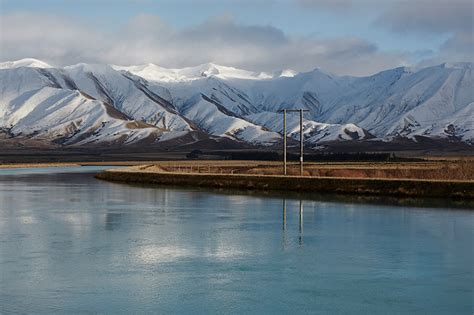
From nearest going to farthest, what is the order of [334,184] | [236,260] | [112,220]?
[236,260]
[112,220]
[334,184]

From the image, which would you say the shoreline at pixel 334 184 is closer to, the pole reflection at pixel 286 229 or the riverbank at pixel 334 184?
the riverbank at pixel 334 184

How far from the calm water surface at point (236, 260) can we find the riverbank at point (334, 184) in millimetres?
9499

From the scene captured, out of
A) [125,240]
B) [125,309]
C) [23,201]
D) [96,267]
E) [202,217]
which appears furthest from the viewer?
[23,201]

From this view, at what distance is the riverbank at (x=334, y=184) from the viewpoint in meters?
55.0

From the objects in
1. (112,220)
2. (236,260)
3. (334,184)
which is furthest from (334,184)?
(236,260)

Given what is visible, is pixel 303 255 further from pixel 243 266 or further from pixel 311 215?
pixel 311 215

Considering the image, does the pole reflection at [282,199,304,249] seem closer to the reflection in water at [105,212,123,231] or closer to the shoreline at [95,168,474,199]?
the reflection in water at [105,212,123,231]

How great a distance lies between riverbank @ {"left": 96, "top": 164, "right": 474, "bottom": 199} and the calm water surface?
31.2 feet

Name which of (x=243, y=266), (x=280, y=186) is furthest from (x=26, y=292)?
(x=280, y=186)

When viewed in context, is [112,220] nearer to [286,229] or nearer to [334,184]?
[286,229]

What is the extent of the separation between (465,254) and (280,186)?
36533 mm

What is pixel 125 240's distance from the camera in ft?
106

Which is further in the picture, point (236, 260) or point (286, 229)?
point (286, 229)

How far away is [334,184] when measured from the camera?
6144 cm
